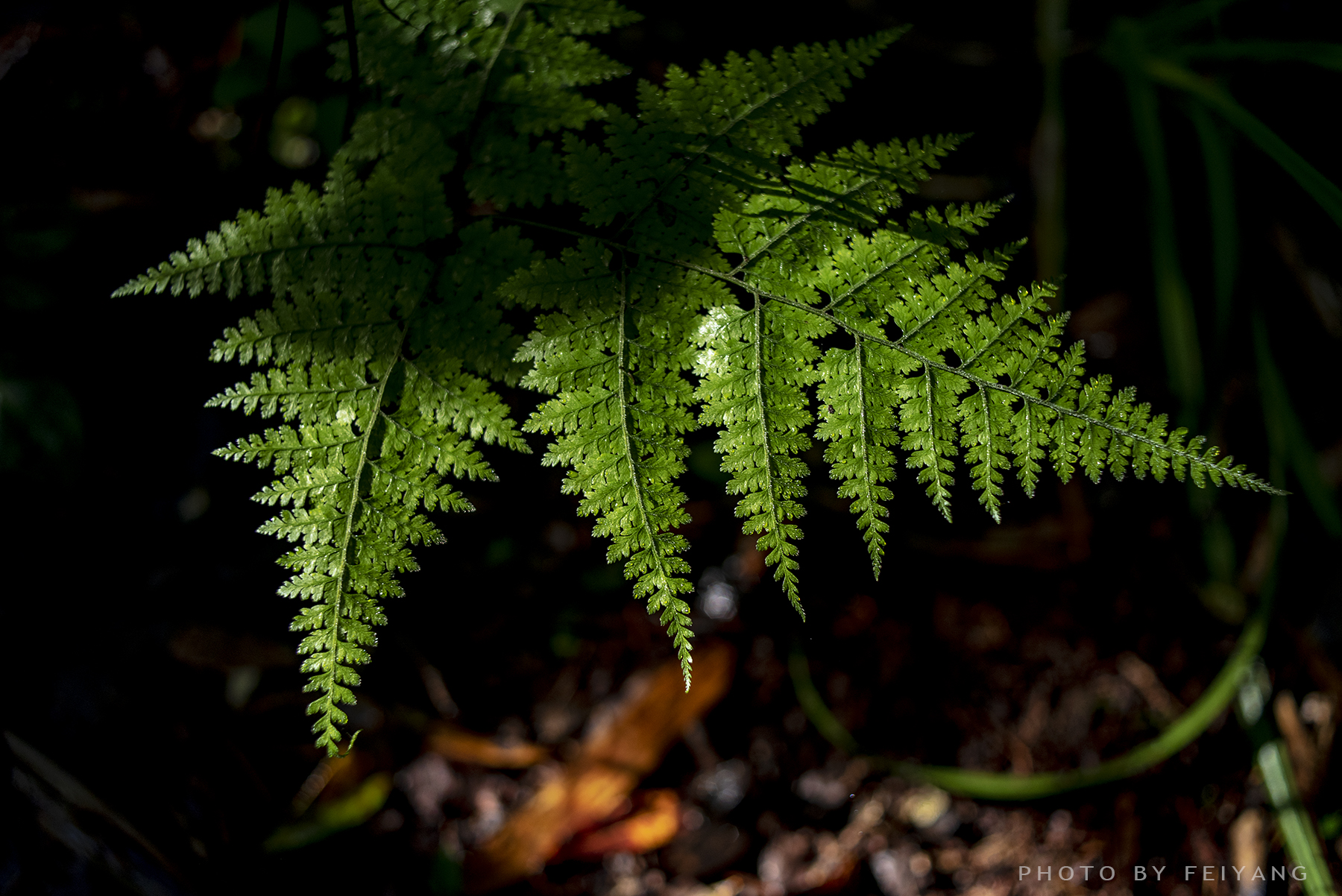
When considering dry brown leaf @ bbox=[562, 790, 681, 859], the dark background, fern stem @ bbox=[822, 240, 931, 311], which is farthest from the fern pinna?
dry brown leaf @ bbox=[562, 790, 681, 859]

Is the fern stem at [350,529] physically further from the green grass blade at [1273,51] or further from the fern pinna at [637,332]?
the green grass blade at [1273,51]

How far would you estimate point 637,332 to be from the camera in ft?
5.32

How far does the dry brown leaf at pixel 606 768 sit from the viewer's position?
9.02 feet

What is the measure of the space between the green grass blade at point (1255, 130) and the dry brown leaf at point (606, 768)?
2443 mm

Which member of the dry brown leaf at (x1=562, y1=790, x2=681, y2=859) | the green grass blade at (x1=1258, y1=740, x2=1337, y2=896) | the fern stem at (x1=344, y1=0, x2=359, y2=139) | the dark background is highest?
the fern stem at (x1=344, y1=0, x2=359, y2=139)

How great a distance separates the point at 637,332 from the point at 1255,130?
2.12m

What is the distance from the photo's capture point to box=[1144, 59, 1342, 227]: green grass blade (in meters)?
1.89

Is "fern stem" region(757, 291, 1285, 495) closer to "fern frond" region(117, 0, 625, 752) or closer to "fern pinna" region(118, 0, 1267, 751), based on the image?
"fern pinna" region(118, 0, 1267, 751)

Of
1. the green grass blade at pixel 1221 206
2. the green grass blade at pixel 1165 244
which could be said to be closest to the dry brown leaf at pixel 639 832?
the green grass blade at pixel 1165 244

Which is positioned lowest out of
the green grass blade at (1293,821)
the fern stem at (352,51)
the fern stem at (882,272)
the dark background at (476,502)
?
the green grass blade at (1293,821)

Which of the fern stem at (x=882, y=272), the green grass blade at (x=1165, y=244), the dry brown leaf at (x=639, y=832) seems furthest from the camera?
the dry brown leaf at (x=639, y=832)

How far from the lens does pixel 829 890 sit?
277cm

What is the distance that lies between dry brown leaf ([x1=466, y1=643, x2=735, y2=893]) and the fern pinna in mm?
1588

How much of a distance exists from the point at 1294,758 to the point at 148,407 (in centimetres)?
453
